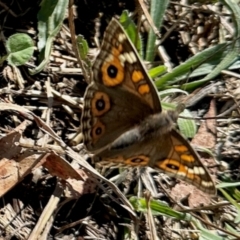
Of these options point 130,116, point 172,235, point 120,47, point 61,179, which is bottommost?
point 172,235

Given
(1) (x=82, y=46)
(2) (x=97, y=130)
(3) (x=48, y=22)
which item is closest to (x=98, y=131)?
(2) (x=97, y=130)

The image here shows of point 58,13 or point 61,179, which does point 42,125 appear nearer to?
point 61,179

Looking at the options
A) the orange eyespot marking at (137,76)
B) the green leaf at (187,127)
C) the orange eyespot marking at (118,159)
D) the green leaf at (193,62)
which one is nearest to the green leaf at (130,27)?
the green leaf at (193,62)

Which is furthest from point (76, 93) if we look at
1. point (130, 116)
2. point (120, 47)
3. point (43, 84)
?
point (120, 47)

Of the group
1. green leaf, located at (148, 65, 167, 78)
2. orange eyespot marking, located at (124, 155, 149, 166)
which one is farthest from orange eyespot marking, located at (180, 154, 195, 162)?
green leaf, located at (148, 65, 167, 78)

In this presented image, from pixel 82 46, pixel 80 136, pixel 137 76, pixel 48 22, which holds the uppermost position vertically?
pixel 48 22

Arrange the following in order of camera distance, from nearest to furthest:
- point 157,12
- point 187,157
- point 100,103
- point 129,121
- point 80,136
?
1. point 187,157
2. point 100,103
3. point 129,121
4. point 80,136
5. point 157,12

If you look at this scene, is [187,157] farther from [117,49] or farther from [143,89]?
[117,49]
